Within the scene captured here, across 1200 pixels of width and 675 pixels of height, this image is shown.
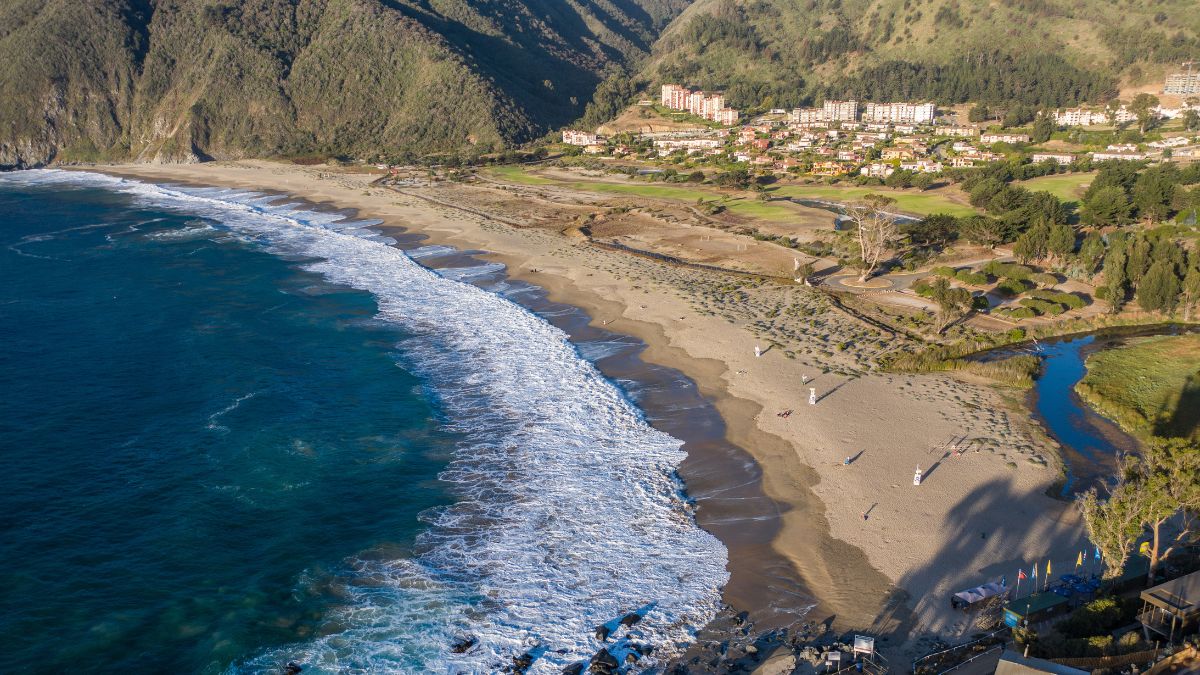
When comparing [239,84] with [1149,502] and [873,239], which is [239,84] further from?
[1149,502]

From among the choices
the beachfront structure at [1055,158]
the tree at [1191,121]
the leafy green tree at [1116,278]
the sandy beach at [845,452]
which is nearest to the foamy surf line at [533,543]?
the sandy beach at [845,452]

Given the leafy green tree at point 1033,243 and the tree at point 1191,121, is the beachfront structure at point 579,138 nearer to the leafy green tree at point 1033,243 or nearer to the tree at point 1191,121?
the leafy green tree at point 1033,243

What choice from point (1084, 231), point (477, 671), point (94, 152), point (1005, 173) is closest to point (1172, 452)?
point (477, 671)

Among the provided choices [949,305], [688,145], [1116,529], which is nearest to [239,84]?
[688,145]

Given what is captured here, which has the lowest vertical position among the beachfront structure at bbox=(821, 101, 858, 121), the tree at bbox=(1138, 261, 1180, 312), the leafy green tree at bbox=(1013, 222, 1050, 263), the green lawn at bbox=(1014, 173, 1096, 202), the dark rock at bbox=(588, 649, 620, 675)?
the dark rock at bbox=(588, 649, 620, 675)

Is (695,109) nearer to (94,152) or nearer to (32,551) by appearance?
(94,152)

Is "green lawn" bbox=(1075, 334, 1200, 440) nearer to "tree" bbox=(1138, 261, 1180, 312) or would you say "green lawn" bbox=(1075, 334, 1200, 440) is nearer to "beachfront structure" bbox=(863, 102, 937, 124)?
"tree" bbox=(1138, 261, 1180, 312)

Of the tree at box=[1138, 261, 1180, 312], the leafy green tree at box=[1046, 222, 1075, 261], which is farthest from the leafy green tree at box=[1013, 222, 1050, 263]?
the tree at box=[1138, 261, 1180, 312]
